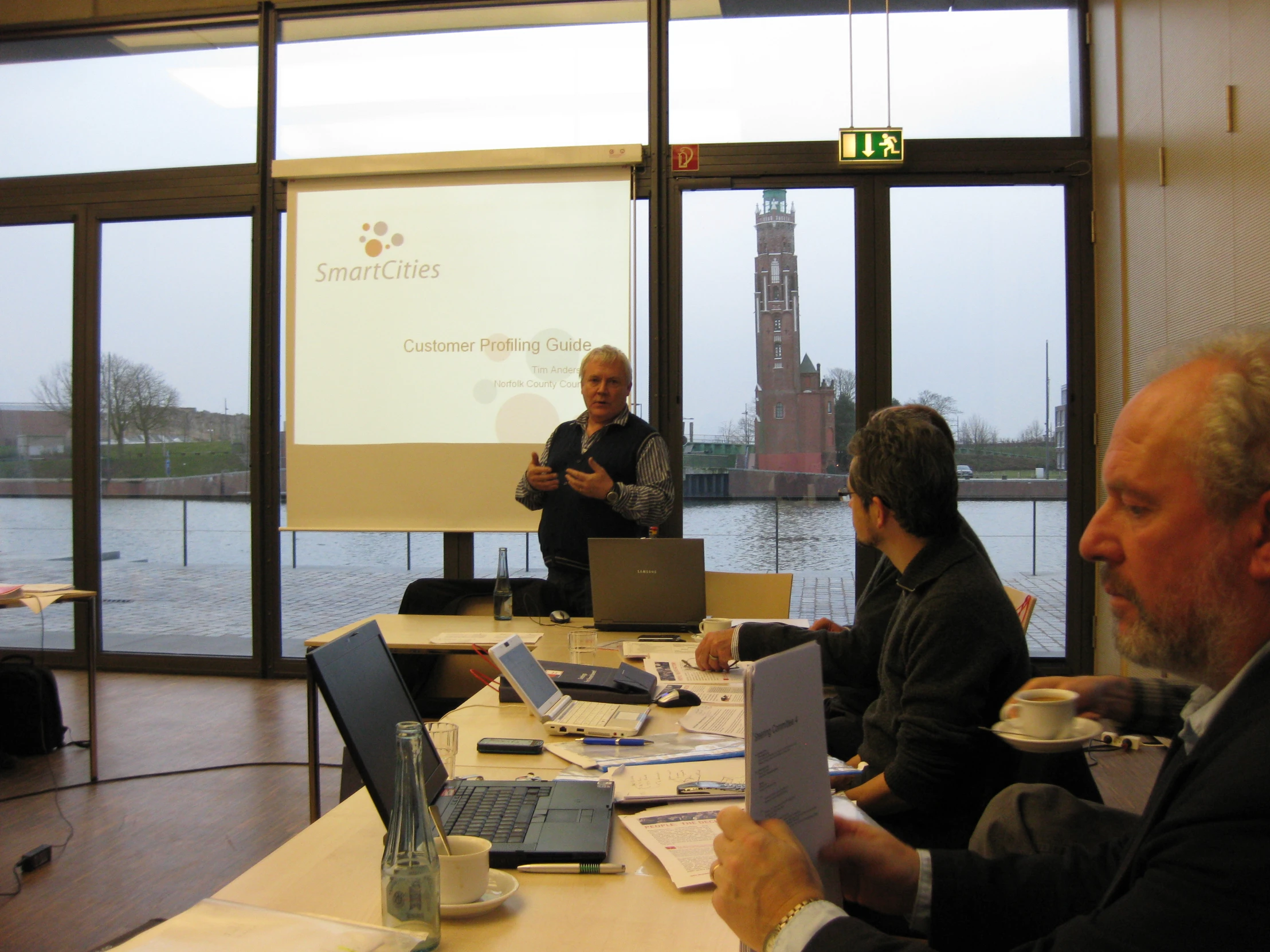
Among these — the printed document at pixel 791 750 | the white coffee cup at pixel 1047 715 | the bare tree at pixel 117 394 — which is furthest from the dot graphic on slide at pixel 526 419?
the printed document at pixel 791 750

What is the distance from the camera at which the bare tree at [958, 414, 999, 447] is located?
4.93 m

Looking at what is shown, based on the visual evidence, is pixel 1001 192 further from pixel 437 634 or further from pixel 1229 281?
pixel 437 634

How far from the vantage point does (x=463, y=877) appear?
112 centimetres

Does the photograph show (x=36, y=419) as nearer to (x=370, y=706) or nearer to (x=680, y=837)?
(x=370, y=706)

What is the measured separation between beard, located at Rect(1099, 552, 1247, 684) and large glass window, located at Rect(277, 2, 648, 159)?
4479mm

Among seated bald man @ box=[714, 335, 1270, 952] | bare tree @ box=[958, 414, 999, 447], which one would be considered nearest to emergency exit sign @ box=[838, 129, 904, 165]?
bare tree @ box=[958, 414, 999, 447]

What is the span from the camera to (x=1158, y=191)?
4086 millimetres

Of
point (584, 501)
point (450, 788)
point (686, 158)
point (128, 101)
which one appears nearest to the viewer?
point (450, 788)

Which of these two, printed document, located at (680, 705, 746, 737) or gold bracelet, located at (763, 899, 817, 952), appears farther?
printed document, located at (680, 705, 746, 737)

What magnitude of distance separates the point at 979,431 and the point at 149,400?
4.71m

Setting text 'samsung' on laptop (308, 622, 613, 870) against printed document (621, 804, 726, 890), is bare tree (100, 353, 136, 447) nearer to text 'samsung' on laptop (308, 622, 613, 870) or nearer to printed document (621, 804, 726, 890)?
text 'samsung' on laptop (308, 622, 613, 870)

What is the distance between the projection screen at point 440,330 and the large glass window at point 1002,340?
1517 mm

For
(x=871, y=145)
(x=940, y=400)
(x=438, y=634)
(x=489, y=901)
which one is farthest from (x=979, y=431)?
(x=489, y=901)

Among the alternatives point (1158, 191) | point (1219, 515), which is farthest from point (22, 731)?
point (1158, 191)
